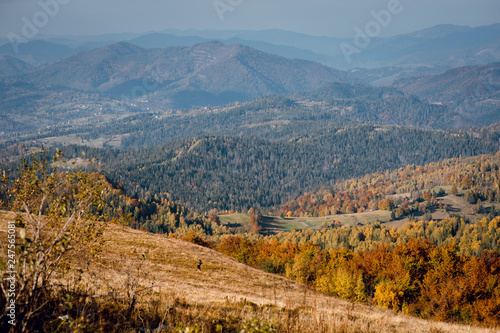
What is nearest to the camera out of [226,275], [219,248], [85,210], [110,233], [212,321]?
Answer: [85,210]

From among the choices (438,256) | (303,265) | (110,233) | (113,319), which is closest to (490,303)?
(438,256)

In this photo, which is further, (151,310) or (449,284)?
(449,284)

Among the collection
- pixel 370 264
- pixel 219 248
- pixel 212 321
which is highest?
pixel 212 321

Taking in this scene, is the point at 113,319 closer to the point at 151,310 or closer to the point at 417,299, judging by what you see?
the point at 151,310

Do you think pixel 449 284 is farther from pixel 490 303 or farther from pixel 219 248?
pixel 219 248

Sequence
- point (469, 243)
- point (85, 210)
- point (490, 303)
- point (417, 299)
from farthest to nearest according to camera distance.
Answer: point (469, 243) < point (417, 299) < point (490, 303) < point (85, 210)

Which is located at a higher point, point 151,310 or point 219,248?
point 151,310

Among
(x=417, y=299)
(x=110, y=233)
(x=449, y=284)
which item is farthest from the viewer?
(x=417, y=299)

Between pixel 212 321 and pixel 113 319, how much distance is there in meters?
3.64

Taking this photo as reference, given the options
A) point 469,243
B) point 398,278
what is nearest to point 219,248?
point 398,278

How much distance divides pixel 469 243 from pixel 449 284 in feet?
393

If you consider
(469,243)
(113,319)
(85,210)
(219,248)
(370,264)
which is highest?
(85,210)

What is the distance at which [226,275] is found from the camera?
150ft

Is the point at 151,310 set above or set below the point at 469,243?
above
